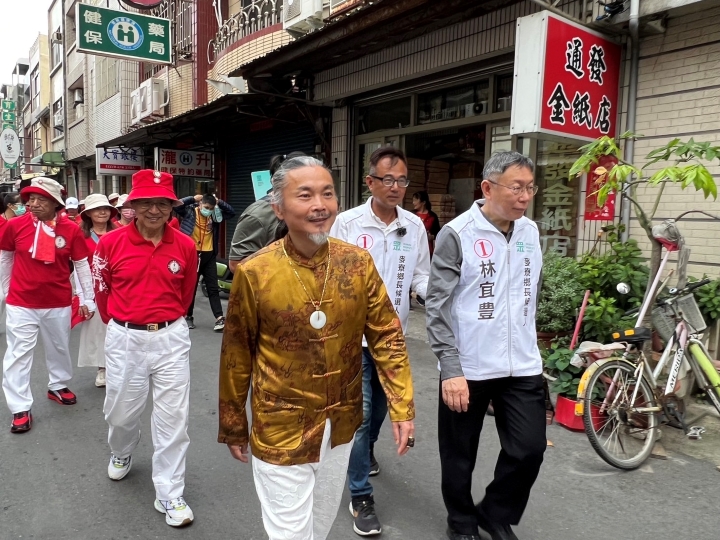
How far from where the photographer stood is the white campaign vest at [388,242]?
3.10 meters

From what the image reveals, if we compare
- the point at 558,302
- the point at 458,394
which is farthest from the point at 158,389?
the point at 558,302

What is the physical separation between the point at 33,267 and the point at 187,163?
411 inches

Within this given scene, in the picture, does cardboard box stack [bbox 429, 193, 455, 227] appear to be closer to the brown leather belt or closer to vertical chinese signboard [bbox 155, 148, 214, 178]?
the brown leather belt

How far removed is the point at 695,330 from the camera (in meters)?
3.99

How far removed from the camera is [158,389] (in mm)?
3154

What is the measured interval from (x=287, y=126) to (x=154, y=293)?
887 cm

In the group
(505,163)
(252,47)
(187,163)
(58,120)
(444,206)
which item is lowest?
(444,206)

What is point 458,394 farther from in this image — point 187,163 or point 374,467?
point 187,163

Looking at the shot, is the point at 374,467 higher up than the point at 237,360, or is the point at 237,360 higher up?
the point at 237,360

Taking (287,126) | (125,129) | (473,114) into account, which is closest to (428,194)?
(473,114)

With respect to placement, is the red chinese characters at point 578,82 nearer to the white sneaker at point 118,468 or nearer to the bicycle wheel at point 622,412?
the bicycle wheel at point 622,412

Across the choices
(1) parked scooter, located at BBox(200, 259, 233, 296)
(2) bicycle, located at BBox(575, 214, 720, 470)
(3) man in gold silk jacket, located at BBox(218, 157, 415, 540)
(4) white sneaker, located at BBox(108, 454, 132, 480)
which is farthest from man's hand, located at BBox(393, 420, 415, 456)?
(1) parked scooter, located at BBox(200, 259, 233, 296)

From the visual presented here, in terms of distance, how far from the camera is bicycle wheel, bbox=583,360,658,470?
3.81m

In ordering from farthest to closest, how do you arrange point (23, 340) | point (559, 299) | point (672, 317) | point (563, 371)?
point (559, 299) < point (563, 371) < point (23, 340) < point (672, 317)
